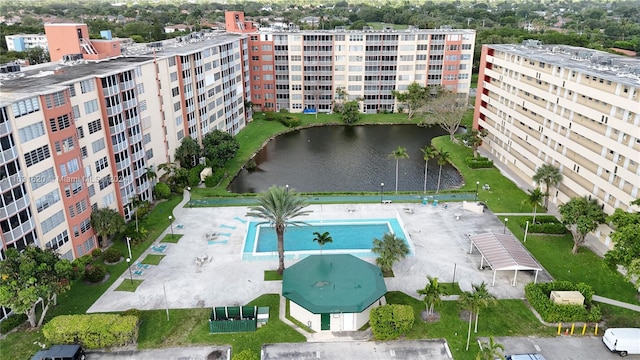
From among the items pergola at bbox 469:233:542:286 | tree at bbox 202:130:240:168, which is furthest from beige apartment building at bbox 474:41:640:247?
tree at bbox 202:130:240:168

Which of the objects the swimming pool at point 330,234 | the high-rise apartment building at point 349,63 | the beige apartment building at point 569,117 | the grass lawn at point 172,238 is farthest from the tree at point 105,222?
the high-rise apartment building at point 349,63

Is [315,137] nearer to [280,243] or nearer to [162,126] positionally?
[162,126]

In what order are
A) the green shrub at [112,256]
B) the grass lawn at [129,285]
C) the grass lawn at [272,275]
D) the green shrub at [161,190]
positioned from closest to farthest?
the grass lawn at [129,285] < the grass lawn at [272,275] < the green shrub at [112,256] < the green shrub at [161,190]

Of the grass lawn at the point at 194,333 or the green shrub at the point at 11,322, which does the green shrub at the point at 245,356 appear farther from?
the green shrub at the point at 11,322

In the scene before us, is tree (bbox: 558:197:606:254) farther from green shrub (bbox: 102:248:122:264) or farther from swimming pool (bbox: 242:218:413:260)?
green shrub (bbox: 102:248:122:264)

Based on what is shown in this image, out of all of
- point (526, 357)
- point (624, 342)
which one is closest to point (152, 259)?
point (526, 357)

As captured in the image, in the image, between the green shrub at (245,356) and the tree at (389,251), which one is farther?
the tree at (389,251)
